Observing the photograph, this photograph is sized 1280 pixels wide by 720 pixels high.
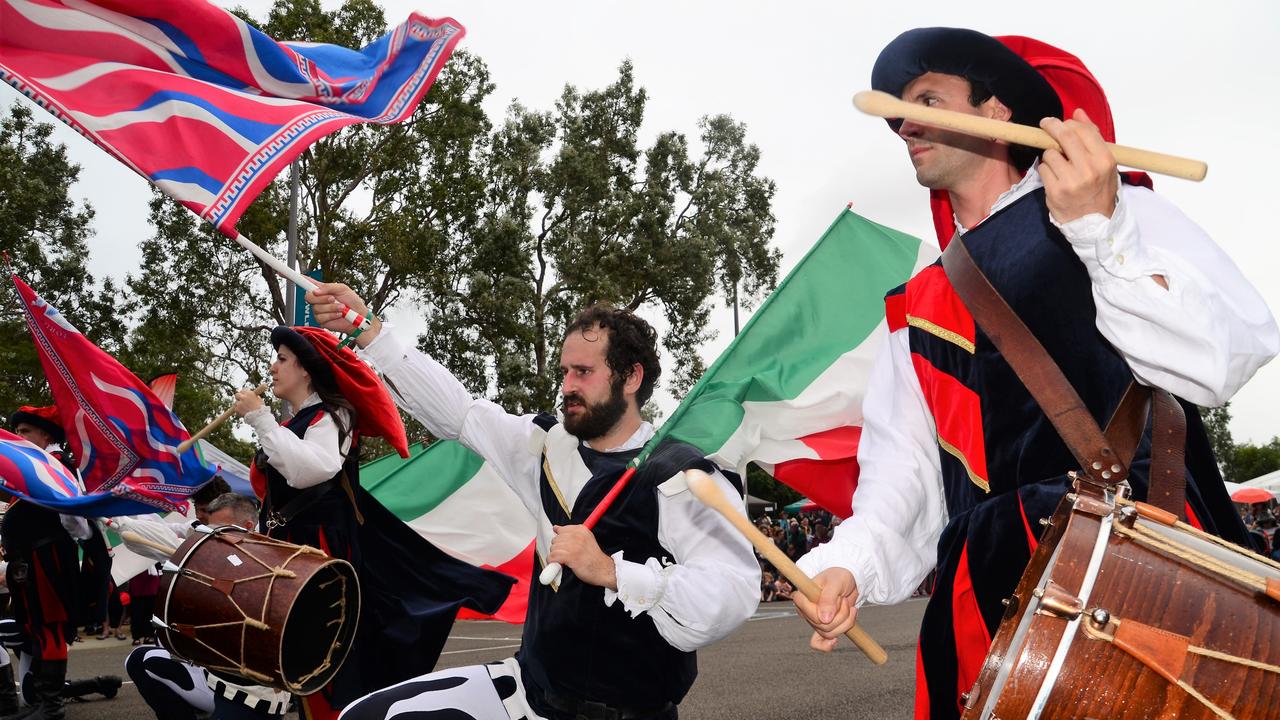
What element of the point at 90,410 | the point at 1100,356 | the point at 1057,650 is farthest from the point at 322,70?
the point at 1057,650

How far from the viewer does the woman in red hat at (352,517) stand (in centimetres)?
514

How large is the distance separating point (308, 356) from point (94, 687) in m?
5.09

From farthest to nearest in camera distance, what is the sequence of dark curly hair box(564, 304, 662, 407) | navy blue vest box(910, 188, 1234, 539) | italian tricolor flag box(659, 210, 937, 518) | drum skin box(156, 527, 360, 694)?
drum skin box(156, 527, 360, 694), dark curly hair box(564, 304, 662, 407), italian tricolor flag box(659, 210, 937, 518), navy blue vest box(910, 188, 1234, 539)

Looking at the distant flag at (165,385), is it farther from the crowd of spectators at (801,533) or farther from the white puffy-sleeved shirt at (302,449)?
the crowd of spectators at (801,533)

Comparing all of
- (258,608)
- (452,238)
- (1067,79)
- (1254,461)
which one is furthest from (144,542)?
(1254,461)

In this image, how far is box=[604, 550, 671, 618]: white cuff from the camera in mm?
3344

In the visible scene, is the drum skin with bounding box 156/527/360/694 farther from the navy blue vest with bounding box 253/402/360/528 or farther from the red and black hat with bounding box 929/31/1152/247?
the red and black hat with bounding box 929/31/1152/247

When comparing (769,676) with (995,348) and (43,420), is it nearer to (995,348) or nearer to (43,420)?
(43,420)

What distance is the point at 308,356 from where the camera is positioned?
5.64 m

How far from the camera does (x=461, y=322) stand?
80.7 feet

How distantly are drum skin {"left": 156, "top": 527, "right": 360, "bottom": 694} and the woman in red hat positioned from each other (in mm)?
294

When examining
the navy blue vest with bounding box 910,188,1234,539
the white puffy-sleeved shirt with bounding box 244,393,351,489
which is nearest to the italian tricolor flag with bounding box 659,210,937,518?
the navy blue vest with bounding box 910,188,1234,539

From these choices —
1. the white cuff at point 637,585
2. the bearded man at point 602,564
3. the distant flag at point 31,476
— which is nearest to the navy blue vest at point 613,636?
the bearded man at point 602,564

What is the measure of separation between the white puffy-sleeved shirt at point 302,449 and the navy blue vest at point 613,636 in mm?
1768
